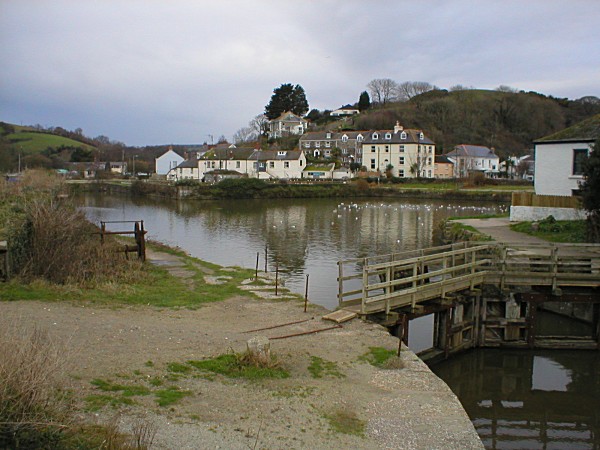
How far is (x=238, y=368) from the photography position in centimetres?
1069

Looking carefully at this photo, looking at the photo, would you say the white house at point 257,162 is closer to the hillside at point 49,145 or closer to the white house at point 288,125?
the white house at point 288,125

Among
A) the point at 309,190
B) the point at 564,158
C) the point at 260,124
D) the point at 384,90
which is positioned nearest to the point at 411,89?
the point at 384,90

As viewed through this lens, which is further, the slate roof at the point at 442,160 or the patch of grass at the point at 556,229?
the slate roof at the point at 442,160

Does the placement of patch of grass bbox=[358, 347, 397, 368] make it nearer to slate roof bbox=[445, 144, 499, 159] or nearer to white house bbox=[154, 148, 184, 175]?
slate roof bbox=[445, 144, 499, 159]

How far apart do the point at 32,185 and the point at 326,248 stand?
1820 centimetres

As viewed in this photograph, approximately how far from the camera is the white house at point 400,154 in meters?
104

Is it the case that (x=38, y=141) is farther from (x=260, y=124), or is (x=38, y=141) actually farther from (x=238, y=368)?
(x=238, y=368)

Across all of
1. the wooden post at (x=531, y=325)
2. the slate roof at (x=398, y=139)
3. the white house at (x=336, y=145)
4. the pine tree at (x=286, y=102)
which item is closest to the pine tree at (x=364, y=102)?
the pine tree at (x=286, y=102)

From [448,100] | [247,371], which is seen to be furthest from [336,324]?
[448,100]

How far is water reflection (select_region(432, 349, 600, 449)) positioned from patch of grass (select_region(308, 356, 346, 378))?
152 inches

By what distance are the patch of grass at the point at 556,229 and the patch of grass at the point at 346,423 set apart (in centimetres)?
1959

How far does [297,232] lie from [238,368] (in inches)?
1283

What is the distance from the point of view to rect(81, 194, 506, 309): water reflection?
1159 inches

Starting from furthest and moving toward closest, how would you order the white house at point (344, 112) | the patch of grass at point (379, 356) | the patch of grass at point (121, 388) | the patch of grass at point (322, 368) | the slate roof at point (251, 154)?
the white house at point (344, 112) < the slate roof at point (251, 154) < the patch of grass at point (379, 356) < the patch of grass at point (322, 368) < the patch of grass at point (121, 388)
